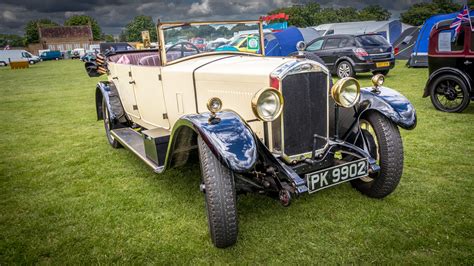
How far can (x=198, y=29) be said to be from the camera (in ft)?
13.1

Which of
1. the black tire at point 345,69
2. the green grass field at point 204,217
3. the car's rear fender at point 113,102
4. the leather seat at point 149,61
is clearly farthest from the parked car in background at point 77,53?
the leather seat at point 149,61

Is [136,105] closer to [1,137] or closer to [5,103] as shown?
[1,137]

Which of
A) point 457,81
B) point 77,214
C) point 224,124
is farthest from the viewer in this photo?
point 457,81

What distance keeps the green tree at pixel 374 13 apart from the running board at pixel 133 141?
71405 mm

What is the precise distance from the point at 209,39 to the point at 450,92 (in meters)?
4.93

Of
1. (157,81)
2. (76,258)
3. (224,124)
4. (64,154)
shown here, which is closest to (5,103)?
(64,154)

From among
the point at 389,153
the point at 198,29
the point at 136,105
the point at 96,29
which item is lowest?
the point at 389,153

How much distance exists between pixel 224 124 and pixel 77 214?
1869 mm

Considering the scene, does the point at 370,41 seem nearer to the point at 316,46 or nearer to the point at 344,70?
the point at 344,70

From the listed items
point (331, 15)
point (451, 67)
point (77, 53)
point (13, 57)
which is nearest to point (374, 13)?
point (331, 15)

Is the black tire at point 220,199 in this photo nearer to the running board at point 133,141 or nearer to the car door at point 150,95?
the running board at point 133,141

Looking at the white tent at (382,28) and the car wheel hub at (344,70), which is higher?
the white tent at (382,28)

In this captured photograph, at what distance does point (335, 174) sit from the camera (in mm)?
2668

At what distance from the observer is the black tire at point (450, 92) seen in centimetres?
600
